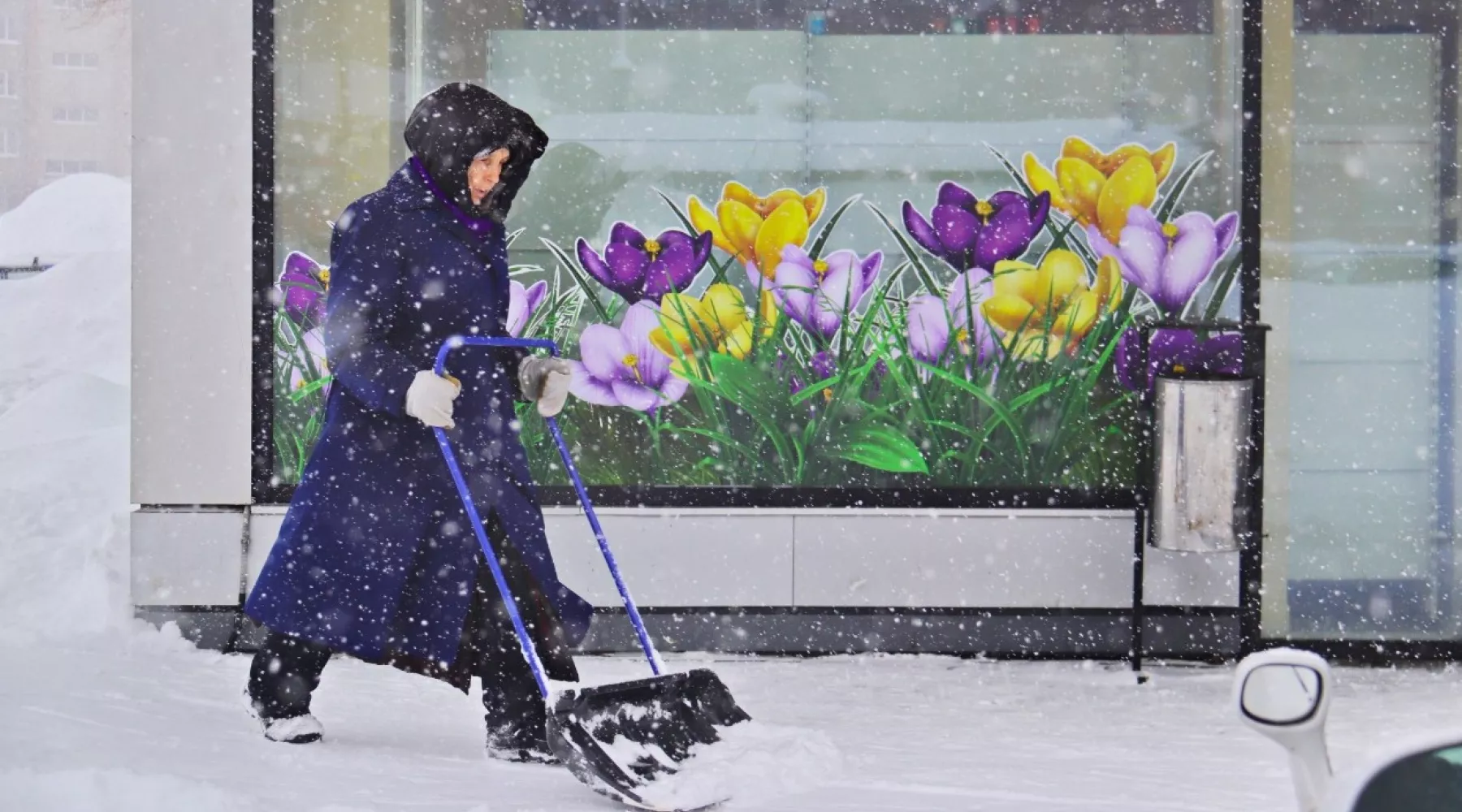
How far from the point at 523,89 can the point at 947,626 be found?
2810mm

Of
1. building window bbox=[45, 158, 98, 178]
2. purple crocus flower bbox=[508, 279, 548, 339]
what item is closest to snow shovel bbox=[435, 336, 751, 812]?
purple crocus flower bbox=[508, 279, 548, 339]

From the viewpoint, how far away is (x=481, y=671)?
4.40 m

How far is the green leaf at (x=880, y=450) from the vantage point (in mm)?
6230

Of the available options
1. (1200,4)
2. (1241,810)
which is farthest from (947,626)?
(1200,4)

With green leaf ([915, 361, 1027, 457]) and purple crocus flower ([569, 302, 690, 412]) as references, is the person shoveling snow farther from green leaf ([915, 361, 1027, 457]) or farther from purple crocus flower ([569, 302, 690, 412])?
green leaf ([915, 361, 1027, 457])

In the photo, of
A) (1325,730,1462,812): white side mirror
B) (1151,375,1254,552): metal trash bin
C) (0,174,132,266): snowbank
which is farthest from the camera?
(0,174,132,266): snowbank

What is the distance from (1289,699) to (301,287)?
5.17m

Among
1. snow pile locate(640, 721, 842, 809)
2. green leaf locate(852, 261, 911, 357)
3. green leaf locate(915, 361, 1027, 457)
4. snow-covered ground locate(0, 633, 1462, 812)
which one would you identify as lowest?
snow-covered ground locate(0, 633, 1462, 812)

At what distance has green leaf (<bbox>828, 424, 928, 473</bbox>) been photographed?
20.4 feet

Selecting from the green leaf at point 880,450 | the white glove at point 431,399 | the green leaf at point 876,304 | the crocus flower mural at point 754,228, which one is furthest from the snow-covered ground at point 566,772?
the crocus flower mural at point 754,228

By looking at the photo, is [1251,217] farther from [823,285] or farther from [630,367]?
[630,367]

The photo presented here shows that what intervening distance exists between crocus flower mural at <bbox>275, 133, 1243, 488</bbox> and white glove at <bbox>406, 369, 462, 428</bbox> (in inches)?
85.8

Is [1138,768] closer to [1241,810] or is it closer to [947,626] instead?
[1241,810]

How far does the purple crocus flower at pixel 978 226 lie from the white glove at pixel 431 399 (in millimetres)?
2776
